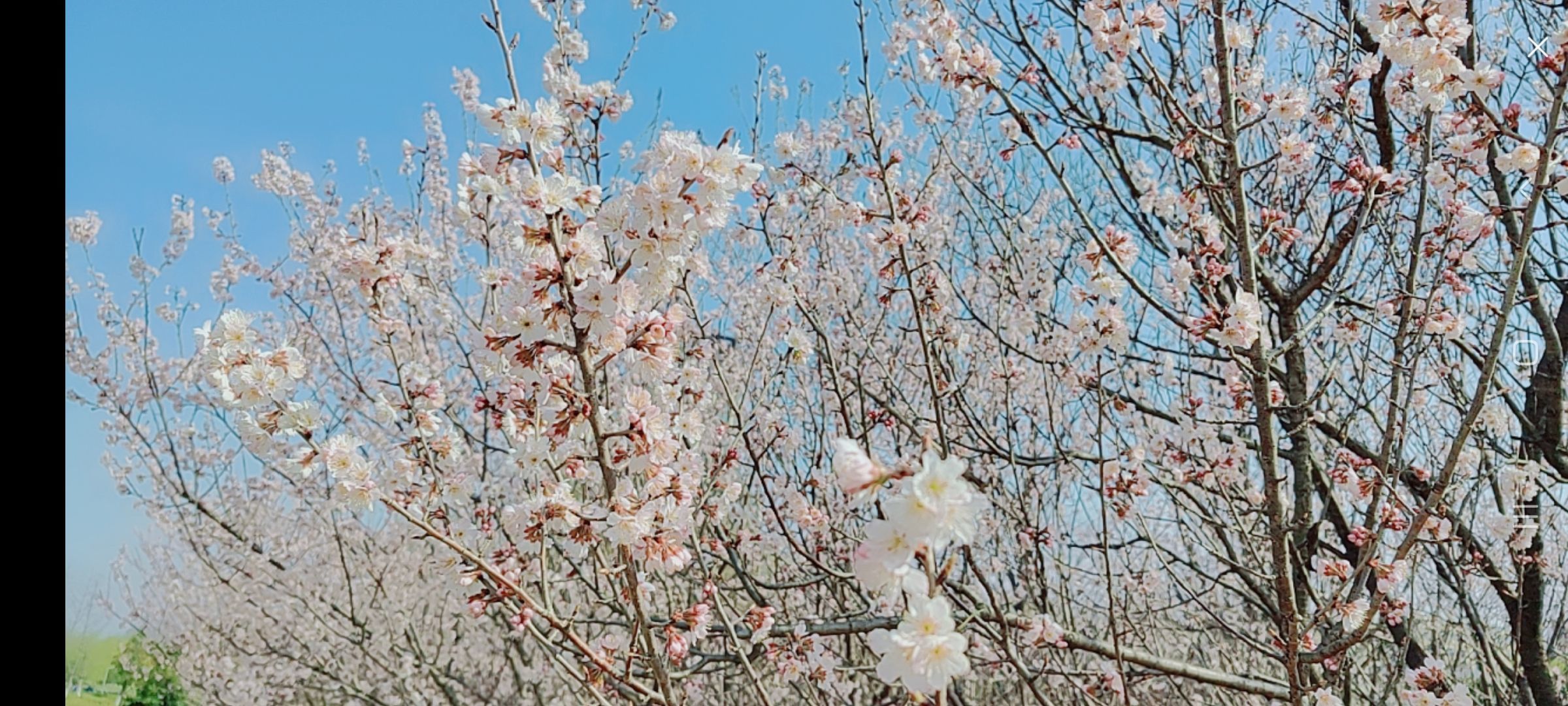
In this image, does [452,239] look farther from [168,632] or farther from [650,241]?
[650,241]

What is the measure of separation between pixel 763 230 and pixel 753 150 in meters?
1.23

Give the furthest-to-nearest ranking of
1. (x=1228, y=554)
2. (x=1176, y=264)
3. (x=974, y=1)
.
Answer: (x=974, y=1)
(x=1228, y=554)
(x=1176, y=264)

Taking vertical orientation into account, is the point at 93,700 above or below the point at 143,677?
below

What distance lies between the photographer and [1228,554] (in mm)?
2828

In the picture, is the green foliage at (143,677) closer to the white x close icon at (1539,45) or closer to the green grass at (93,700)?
the green grass at (93,700)

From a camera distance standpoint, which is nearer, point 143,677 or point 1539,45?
point 1539,45

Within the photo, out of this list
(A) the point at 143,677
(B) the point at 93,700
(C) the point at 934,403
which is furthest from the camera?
(A) the point at 143,677

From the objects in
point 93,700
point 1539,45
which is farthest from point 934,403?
point 93,700

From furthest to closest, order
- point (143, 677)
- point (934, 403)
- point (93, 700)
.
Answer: point (143, 677)
point (93, 700)
point (934, 403)

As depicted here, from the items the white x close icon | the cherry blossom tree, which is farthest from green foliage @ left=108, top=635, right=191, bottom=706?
the white x close icon

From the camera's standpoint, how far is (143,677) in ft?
21.4

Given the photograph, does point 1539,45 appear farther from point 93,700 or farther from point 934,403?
point 93,700

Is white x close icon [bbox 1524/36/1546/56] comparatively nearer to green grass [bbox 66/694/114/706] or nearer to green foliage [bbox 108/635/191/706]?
green grass [bbox 66/694/114/706]
